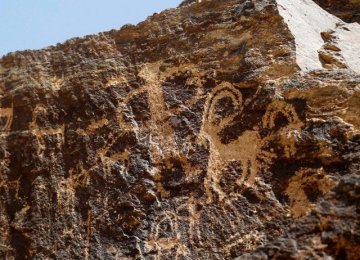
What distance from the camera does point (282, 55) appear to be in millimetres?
3645

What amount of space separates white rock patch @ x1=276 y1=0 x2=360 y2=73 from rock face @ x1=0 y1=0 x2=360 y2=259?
0.02 metres

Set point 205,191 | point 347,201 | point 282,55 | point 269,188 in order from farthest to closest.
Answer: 1. point 282,55
2. point 205,191
3. point 269,188
4. point 347,201

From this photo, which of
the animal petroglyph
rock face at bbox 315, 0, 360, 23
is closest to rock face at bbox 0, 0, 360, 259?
the animal petroglyph

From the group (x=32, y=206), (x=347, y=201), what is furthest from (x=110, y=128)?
(x=347, y=201)

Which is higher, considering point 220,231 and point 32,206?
point 32,206

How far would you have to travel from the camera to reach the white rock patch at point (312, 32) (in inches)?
145

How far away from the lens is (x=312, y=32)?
4.08m

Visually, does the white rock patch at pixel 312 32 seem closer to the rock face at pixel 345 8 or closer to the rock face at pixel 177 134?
the rock face at pixel 177 134

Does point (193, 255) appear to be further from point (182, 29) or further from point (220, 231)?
point (182, 29)

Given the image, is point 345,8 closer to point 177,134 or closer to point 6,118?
point 177,134

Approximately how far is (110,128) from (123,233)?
0.91 metres

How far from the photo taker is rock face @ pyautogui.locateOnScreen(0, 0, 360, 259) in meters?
3.12

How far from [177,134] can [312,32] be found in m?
1.46

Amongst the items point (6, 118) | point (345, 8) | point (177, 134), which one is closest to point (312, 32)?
point (177, 134)
